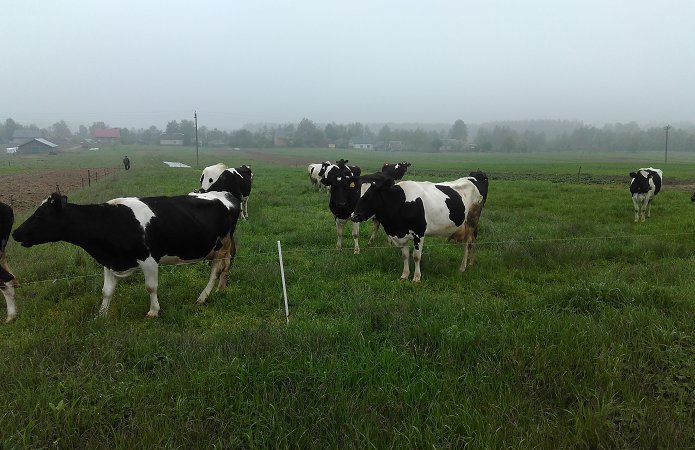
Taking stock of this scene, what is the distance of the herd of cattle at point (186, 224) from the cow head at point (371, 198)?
0.06 feet

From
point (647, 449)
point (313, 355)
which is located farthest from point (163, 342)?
point (647, 449)

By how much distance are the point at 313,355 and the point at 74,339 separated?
103 inches

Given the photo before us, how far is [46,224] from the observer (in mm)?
5695

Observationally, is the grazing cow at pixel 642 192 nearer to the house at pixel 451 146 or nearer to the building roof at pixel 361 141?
the house at pixel 451 146

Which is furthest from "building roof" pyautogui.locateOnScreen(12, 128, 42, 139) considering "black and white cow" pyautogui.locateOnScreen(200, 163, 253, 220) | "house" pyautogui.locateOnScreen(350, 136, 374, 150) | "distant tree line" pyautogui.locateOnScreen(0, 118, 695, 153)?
"black and white cow" pyautogui.locateOnScreen(200, 163, 253, 220)

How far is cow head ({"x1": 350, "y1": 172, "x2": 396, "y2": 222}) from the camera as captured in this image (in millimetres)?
7945

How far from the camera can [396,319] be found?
5.23 metres

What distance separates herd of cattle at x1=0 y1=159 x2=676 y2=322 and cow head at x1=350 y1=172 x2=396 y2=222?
2 cm

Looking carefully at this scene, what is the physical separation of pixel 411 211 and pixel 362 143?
447 ft

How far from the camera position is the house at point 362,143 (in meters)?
139

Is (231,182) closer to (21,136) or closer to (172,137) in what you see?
(172,137)

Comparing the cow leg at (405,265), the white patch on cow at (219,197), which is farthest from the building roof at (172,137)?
the cow leg at (405,265)

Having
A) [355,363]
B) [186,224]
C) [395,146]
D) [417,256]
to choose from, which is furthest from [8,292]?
[395,146]

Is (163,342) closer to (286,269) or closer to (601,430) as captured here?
(286,269)
